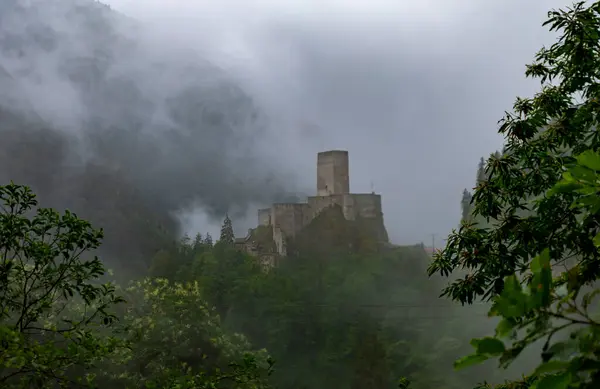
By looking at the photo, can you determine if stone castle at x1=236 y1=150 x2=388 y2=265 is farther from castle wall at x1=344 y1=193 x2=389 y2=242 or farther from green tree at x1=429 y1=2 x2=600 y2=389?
green tree at x1=429 y1=2 x2=600 y2=389

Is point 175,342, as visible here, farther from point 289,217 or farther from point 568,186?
point 289,217

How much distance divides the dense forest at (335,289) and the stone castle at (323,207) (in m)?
0.81

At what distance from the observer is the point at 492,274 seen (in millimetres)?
3438

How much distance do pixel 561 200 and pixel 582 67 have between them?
84 centimetres

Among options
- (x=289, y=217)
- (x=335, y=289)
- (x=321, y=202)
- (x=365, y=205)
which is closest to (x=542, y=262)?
(x=335, y=289)

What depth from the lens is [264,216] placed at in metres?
36.8

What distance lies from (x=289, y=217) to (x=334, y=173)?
13.1ft

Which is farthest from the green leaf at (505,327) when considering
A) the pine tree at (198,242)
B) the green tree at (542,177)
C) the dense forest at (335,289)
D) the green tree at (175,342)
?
the pine tree at (198,242)

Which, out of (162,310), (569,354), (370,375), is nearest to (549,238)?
(569,354)

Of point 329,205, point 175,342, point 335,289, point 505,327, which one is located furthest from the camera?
point 329,205

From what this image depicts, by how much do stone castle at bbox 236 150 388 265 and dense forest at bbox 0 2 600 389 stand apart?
81 centimetres

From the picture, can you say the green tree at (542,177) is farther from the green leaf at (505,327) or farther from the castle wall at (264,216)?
the castle wall at (264,216)

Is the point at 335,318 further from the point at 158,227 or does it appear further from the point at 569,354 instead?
the point at 569,354

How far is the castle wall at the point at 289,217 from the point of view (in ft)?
112
